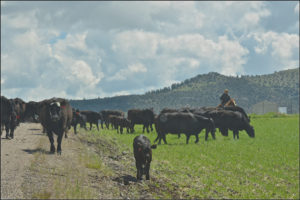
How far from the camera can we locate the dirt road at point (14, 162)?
35.5 feet

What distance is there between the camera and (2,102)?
40.9 ft

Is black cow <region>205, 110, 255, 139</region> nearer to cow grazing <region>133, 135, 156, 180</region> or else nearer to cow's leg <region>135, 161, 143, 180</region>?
cow's leg <region>135, 161, 143, 180</region>

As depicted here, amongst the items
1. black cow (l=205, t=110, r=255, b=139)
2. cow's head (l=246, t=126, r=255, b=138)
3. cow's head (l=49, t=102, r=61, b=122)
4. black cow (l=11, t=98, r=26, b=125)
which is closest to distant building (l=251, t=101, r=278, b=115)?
cow's head (l=246, t=126, r=255, b=138)

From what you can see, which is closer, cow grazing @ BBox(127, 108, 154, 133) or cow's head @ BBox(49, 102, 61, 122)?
cow's head @ BBox(49, 102, 61, 122)

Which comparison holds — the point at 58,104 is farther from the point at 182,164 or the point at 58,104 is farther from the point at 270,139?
the point at 270,139

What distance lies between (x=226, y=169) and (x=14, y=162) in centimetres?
1145

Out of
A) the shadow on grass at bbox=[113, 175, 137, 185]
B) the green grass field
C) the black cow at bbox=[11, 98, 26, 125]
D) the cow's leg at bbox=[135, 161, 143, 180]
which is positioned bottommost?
the green grass field

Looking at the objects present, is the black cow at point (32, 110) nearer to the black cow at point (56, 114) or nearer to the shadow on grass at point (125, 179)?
the black cow at point (56, 114)

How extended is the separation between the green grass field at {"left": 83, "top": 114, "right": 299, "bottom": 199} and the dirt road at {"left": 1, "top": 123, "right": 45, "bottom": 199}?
423 centimetres

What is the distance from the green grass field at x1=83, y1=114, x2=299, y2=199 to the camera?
54.5 feet

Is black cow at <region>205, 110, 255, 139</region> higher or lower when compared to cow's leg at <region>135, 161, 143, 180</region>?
higher

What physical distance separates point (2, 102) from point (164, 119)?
1509 centimetres

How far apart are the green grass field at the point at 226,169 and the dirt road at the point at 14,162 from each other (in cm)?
423

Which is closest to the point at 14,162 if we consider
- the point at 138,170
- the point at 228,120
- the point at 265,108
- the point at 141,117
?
the point at 138,170
